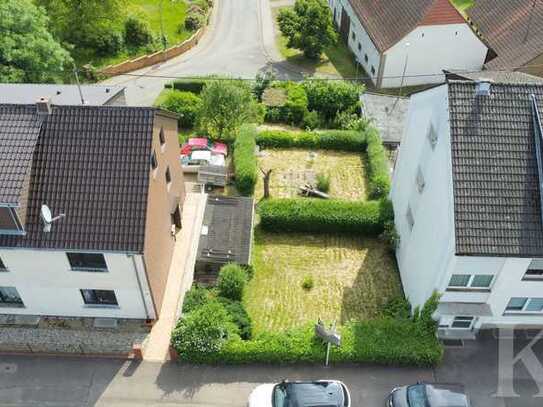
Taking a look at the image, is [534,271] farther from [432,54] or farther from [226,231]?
[432,54]

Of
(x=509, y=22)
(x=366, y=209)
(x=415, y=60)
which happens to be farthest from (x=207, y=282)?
(x=509, y=22)

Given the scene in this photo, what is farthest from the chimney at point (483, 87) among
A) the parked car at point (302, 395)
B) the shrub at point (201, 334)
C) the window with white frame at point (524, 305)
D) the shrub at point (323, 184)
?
the shrub at point (201, 334)

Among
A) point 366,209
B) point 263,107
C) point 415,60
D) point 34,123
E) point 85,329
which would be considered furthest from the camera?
point 415,60

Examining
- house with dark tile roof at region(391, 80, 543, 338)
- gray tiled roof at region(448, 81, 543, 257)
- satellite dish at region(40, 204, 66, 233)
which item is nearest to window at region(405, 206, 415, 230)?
house with dark tile roof at region(391, 80, 543, 338)

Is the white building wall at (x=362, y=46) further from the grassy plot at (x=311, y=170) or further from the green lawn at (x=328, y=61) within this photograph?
the grassy plot at (x=311, y=170)

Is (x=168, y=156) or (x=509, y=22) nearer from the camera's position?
(x=168, y=156)

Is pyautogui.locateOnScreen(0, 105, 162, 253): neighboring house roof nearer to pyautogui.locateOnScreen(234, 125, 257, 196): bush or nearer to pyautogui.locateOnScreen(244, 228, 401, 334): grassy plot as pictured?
pyautogui.locateOnScreen(244, 228, 401, 334): grassy plot

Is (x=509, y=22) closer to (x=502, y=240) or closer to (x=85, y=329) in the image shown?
(x=502, y=240)
